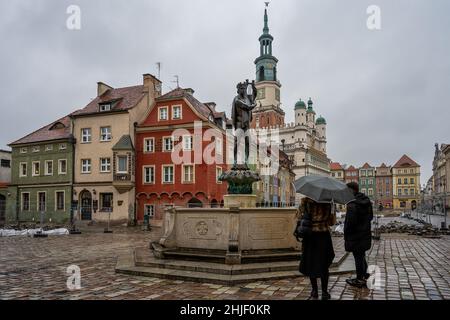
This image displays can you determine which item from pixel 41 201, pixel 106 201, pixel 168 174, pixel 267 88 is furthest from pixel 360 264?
pixel 267 88

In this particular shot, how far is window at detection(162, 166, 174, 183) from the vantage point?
32.4 m

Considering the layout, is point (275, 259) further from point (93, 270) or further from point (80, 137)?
point (80, 137)

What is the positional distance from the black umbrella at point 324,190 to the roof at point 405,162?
411ft

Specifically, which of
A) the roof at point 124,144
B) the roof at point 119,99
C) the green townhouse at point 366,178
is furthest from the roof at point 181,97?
the green townhouse at point 366,178

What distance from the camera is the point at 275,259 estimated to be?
9.12 meters

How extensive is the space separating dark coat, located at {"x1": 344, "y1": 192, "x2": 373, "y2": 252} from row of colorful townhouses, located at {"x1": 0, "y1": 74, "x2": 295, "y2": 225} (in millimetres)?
23354

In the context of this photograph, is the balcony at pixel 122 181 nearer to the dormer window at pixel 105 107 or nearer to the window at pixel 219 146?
the dormer window at pixel 105 107

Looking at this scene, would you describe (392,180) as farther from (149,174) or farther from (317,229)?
(317,229)

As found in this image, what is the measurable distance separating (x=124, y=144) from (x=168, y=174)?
469cm

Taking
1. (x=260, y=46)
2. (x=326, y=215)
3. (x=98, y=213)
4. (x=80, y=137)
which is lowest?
(x=98, y=213)

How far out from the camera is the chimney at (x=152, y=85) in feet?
114

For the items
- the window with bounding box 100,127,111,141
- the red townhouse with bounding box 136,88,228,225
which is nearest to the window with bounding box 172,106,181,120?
the red townhouse with bounding box 136,88,228,225
